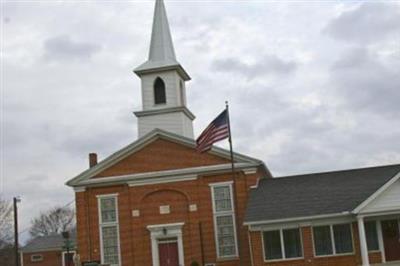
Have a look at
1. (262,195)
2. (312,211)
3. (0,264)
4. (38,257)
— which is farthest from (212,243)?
(0,264)

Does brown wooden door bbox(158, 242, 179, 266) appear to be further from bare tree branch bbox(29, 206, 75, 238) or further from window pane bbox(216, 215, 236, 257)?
bare tree branch bbox(29, 206, 75, 238)

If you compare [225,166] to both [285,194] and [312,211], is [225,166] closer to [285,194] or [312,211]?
[285,194]

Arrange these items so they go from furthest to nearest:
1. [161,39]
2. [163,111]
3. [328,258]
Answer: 1. [161,39]
2. [163,111]
3. [328,258]

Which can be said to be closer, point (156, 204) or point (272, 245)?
point (272, 245)

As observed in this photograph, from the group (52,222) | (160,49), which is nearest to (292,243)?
(160,49)

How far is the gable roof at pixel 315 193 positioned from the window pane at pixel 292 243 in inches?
38.7

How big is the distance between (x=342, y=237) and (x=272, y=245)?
3.41m

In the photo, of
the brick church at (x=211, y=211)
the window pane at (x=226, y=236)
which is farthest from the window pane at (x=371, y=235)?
the window pane at (x=226, y=236)

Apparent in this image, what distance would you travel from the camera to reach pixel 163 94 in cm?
4181

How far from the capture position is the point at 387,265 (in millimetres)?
31656

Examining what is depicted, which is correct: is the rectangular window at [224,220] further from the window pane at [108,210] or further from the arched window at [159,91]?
the arched window at [159,91]

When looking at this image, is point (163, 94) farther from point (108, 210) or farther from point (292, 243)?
point (292, 243)

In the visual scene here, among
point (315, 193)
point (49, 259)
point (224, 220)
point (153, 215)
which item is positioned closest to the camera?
point (315, 193)

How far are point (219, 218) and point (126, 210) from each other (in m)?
5.30
